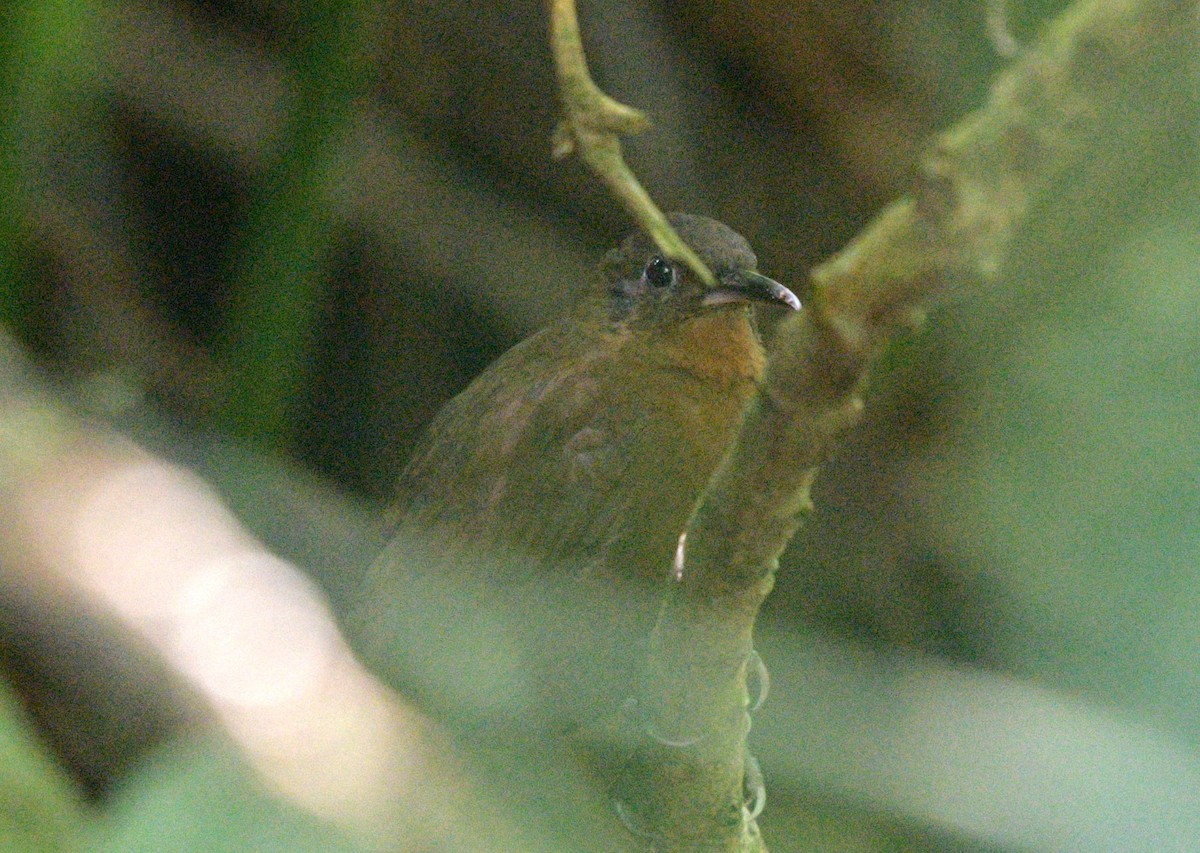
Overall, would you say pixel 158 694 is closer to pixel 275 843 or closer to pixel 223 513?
pixel 275 843

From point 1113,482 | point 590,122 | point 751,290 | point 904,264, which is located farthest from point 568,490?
point 904,264

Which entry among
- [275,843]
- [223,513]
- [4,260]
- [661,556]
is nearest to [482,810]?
[275,843]

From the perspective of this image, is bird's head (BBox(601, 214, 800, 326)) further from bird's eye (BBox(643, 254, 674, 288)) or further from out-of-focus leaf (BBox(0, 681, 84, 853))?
out-of-focus leaf (BBox(0, 681, 84, 853))

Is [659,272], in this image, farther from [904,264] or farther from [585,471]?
[904,264]

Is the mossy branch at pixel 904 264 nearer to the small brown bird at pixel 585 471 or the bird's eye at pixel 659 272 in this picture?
the small brown bird at pixel 585 471

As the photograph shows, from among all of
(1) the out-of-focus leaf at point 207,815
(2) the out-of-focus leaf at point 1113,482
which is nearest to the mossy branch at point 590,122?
(2) the out-of-focus leaf at point 1113,482

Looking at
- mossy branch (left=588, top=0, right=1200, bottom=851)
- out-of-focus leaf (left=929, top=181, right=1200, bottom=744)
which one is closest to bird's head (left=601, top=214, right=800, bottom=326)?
out-of-focus leaf (left=929, top=181, right=1200, bottom=744)
